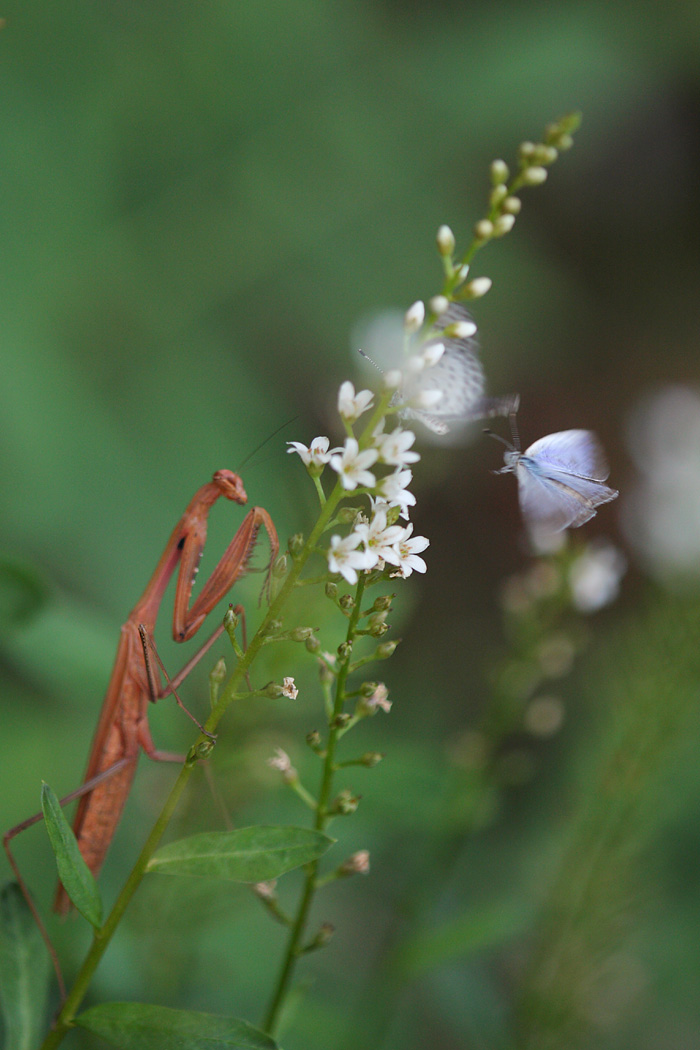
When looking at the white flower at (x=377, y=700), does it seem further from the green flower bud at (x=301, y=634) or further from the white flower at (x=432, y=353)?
the white flower at (x=432, y=353)

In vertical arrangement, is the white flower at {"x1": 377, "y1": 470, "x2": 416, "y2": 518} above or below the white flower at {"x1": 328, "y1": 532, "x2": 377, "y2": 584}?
above

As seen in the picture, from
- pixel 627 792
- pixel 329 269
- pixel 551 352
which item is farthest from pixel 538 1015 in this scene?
pixel 551 352

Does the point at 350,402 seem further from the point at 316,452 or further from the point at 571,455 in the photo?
the point at 571,455

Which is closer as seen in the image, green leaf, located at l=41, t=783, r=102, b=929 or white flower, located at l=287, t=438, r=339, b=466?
green leaf, located at l=41, t=783, r=102, b=929

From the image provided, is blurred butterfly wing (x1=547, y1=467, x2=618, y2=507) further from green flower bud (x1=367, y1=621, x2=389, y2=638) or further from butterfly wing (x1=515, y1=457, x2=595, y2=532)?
green flower bud (x1=367, y1=621, x2=389, y2=638)

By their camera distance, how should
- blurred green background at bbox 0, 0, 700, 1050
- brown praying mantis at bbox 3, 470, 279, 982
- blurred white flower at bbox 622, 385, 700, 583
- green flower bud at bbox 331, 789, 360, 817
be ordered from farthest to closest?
blurred white flower at bbox 622, 385, 700, 583 → blurred green background at bbox 0, 0, 700, 1050 → brown praying mantis at bbox 3, 470, 279, 982 → green flower bud at bbox 331, 789, 360, 817

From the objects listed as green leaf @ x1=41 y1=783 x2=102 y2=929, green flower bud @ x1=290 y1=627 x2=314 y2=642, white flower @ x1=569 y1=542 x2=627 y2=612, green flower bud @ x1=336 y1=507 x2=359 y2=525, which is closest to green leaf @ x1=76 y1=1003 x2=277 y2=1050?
green leaf @ x1=41 y1=783 x2=102 y2=929

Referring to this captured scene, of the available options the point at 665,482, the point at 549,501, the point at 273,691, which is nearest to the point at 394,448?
the point at 549,501
